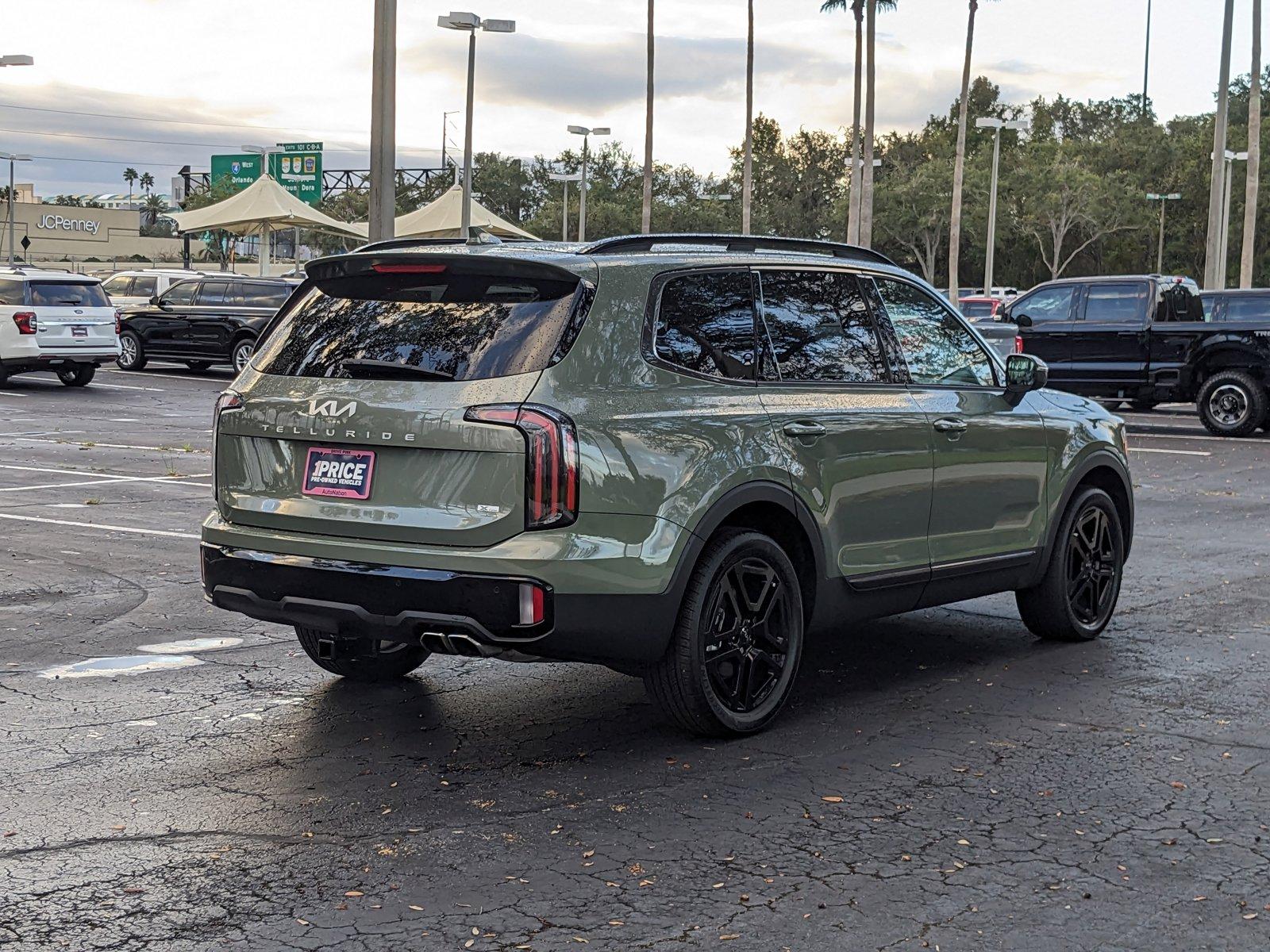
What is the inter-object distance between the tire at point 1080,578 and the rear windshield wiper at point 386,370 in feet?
11.9

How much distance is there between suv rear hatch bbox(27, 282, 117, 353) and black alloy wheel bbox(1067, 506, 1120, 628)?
21.7 metres

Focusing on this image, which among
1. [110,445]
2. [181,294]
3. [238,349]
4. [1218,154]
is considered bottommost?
[110,445]

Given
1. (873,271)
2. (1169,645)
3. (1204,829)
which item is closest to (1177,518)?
(1169,645)

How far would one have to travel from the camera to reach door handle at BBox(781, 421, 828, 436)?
6.20 m

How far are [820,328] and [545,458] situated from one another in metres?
1.78

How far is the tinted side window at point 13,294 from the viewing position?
86.2 ft

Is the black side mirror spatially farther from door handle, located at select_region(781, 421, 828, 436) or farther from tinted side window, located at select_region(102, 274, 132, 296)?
tinted side window, located at select_region(102, 274, 132, 296)

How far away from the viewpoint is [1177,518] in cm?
1321

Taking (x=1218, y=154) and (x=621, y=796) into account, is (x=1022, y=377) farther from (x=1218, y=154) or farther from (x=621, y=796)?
(x=1218, y=154)

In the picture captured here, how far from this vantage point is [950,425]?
707 cm

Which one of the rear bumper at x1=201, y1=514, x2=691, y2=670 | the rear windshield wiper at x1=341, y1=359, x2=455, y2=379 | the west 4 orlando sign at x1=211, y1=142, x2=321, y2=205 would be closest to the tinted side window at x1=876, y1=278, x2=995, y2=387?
the rear bumper at x1=201, y1=514, x2=691, y2=670

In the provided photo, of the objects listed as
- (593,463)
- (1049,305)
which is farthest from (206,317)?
(593,463)

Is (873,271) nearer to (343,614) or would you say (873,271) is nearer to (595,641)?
(595,641)

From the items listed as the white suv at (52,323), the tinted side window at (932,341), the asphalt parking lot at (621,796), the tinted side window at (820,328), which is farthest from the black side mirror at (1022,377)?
the white suv at (52,323)
